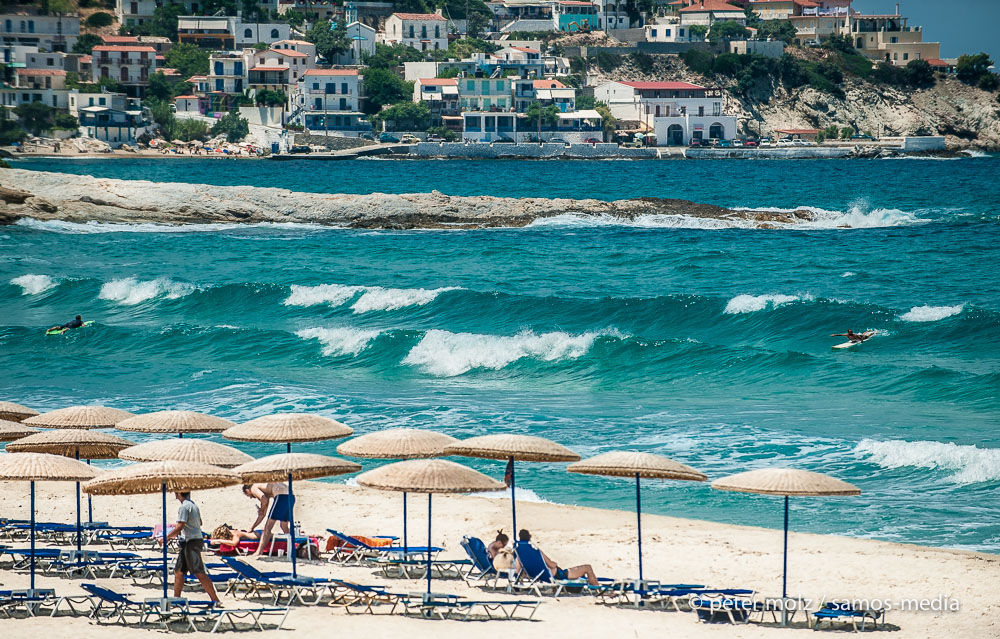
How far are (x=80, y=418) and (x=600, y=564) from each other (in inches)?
256

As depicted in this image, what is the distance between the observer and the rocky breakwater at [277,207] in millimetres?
48781

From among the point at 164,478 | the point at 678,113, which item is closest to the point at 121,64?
the point at 678,113

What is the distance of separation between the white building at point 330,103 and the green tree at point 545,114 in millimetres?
18867

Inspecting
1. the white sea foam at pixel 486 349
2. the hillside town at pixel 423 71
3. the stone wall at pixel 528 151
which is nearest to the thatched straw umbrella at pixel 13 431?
the white sea foam at pixel 486 349

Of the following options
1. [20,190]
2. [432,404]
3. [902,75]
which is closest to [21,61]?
[20,190]

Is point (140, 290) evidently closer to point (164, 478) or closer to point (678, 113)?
point (164, 478)

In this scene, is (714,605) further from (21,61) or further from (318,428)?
(21,61)

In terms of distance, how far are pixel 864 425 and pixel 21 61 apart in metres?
141

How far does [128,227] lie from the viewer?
4903 cm

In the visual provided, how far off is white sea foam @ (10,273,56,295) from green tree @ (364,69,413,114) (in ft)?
357

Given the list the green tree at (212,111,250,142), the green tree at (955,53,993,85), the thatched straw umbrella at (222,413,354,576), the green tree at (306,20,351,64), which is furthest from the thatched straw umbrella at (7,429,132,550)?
the green tree at (955,53,993,85)

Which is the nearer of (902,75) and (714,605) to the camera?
(714,605)

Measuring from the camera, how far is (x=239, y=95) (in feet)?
465

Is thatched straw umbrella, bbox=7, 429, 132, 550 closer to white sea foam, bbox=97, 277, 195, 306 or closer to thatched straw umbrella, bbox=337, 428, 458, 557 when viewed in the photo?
thatched straw umbrella, bbox=337, 428, 458, 557
